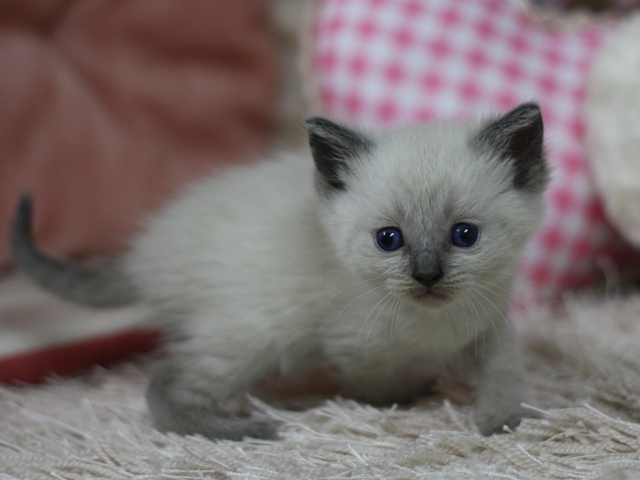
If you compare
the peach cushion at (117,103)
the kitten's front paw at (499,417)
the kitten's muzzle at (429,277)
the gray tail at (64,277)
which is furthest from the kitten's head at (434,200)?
the peach cushion at (117,103)

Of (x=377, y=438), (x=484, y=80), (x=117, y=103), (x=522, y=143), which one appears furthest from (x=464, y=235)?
(x=117, y=103)

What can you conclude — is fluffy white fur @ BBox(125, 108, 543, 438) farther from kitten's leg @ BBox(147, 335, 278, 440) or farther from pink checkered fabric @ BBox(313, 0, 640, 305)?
pink checkered fabric @ BBox(313, 0, 640, 305)

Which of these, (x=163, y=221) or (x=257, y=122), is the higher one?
(x=257, y=122)

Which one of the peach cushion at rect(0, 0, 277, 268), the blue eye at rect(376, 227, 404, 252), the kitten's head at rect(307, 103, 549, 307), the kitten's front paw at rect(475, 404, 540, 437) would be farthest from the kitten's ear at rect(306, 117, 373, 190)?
the peach cushion at rect(0, 0, 277, 268)

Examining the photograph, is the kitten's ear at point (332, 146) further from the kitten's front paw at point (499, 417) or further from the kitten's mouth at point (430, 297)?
the kitten's front paw at point (499, 417)

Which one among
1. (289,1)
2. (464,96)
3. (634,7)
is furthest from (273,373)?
(634,7)

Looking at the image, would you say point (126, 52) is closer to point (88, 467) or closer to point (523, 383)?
point (88, 467)

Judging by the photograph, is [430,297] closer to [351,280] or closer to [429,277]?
[429,277]
